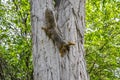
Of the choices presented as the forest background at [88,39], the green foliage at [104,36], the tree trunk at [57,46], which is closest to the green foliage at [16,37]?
the forest background at [88,39]

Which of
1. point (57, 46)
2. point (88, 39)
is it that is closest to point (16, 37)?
point (88, 39)

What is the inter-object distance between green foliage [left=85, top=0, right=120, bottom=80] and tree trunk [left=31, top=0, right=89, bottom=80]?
3.92 m

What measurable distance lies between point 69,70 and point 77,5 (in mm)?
550

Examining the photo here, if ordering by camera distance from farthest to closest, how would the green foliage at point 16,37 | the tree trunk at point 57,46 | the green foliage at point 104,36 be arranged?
the green foliage at point 16,37 → the green foliage at point 104,36 → the tree trunk at point 57,46

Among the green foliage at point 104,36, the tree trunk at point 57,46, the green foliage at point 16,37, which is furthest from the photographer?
the green foliage at point 16,37

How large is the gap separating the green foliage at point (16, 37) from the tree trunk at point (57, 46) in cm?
437

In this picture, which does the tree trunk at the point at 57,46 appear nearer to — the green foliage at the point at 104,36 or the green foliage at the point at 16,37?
the green foliage at the point at 104,36

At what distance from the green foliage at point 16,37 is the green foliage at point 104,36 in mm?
1531

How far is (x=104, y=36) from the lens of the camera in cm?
617

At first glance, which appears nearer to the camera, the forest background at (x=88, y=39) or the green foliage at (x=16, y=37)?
the forest background at (x=88, y=39)

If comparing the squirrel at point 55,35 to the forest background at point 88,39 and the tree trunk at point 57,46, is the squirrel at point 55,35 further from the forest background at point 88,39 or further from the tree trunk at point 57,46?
the forest background at point 88,39

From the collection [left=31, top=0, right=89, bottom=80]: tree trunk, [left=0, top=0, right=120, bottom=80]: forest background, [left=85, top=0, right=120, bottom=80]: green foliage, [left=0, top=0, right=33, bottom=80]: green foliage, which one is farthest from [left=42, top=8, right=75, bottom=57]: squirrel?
[left=0, top=0, right=33, bottom=80]: green foliage

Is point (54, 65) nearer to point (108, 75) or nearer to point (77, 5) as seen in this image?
point (77, 5)

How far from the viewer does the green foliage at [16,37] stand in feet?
21.4
